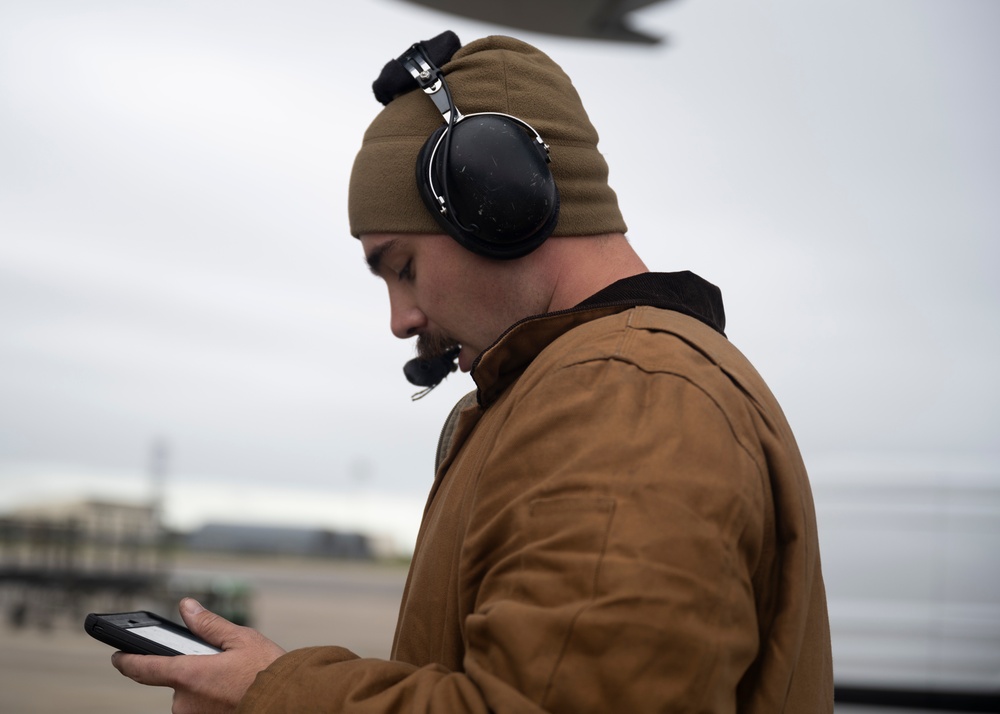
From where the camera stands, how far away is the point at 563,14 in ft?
10.2

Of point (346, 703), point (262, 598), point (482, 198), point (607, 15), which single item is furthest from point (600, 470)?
point (262, 598)

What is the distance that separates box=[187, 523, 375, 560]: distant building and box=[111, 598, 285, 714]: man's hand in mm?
14967

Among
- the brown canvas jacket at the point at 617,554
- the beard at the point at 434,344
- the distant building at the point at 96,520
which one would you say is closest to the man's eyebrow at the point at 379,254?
the beard at the point at 434,344

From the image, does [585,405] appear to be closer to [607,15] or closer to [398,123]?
[398,123]

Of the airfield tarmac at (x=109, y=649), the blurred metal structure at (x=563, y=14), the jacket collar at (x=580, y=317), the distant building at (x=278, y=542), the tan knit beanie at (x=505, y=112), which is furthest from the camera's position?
the distant building at (x=278, y=542)

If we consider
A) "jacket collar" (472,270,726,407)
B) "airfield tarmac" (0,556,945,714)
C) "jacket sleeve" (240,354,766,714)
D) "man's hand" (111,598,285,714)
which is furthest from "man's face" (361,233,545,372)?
"airfield tarmac" (0,556,945,714)

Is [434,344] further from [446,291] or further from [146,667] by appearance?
[146,667]

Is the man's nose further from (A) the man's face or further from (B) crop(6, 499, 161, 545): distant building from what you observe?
(B) crop(6, 499, 161, 545): distant building

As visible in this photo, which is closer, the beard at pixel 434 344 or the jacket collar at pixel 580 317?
the jacket collar at pixel 580 317

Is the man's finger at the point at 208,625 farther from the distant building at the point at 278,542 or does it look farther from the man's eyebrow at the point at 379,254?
the distant building at the point at 278,542

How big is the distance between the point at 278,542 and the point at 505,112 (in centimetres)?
2113

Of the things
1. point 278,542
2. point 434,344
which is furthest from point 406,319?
point 278,542

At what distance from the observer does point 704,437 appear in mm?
842

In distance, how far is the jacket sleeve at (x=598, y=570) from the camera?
2.49 feet
